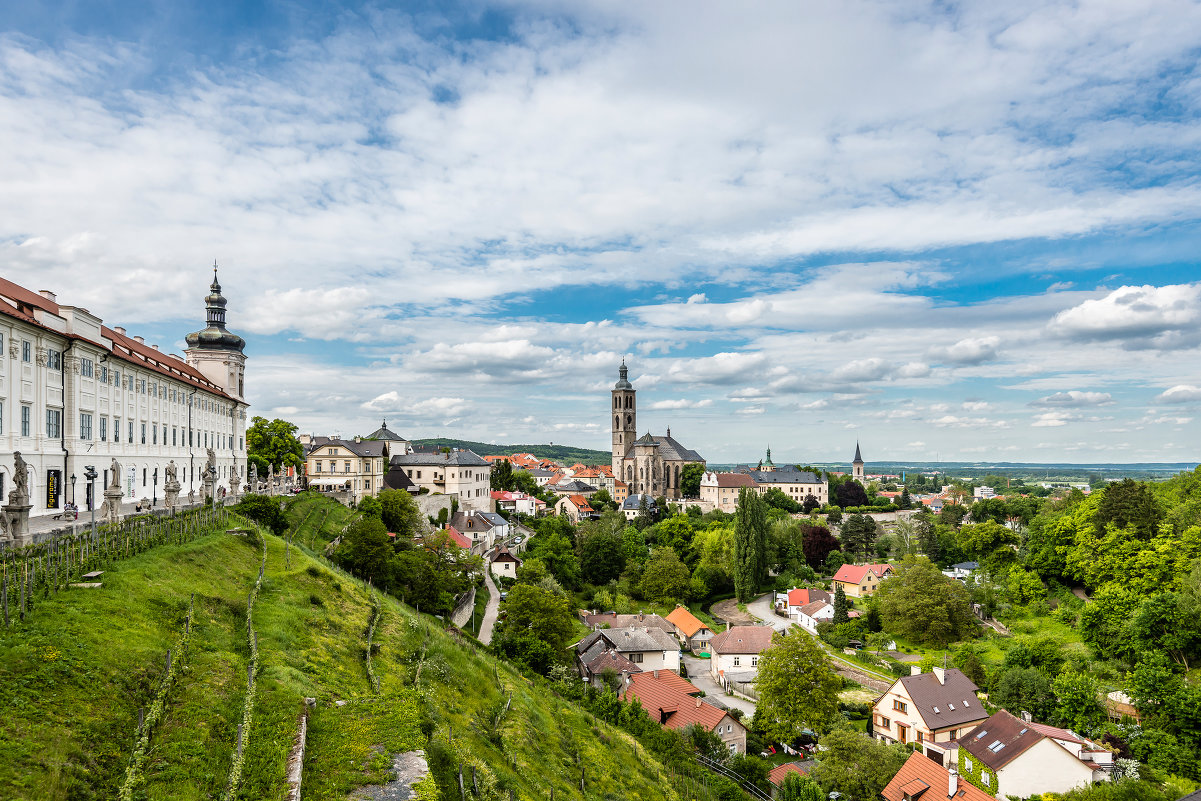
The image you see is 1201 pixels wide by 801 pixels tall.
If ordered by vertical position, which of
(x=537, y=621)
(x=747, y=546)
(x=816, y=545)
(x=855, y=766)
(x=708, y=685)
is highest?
(x=537, y=621)

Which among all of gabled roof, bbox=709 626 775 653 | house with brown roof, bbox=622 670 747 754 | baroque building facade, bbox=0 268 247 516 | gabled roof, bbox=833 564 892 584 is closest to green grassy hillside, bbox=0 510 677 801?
baroque building facade, bbox=0 268 247 516

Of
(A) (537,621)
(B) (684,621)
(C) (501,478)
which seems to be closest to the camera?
(A) (537,621)

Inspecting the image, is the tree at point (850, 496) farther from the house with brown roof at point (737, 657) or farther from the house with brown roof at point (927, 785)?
the house with brown roof at point (927, 785)

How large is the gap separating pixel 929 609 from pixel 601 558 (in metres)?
31.5

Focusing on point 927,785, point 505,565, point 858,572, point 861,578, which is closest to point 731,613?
point 861,578

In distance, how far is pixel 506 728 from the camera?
20.1m

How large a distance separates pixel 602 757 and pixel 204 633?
13.6m

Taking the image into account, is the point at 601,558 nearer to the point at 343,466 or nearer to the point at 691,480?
the point at 343,466

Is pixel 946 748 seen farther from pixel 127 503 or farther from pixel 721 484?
pixel 721 484

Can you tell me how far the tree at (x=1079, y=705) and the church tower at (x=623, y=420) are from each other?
101555 millimetres

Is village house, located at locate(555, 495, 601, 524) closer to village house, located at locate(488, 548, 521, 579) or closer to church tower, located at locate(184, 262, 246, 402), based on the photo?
village house, located at locate(488, 548, 521, 579)

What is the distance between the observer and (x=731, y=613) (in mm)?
64188

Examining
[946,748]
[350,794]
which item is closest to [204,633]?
[350,794]

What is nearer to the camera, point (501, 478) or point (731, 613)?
point (731, 613)
